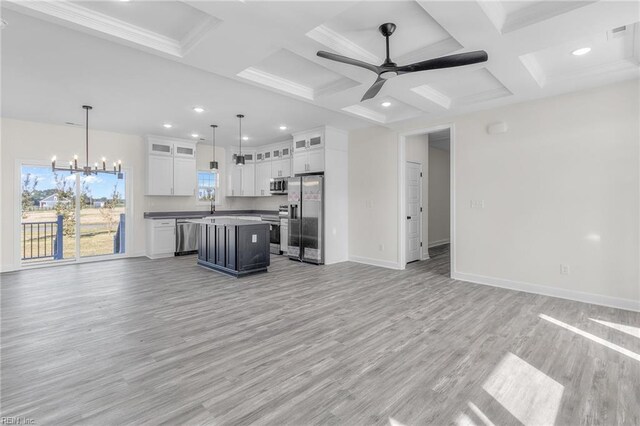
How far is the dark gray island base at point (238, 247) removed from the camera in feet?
17.2

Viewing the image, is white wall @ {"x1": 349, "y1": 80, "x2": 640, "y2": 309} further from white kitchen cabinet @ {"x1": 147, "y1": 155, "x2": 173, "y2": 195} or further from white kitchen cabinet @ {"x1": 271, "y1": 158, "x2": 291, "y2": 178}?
white kitchen cabinet @ {"x1": 147, "y1": 155, "x2": 173, "y2": 195}

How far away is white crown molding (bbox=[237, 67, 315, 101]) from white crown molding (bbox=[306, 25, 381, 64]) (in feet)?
3.66

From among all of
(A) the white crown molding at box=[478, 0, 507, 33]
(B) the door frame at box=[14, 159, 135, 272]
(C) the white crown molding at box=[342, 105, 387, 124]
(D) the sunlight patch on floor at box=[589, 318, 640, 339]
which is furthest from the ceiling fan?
(B) the door frame at box=[14, 159, 135, 272]

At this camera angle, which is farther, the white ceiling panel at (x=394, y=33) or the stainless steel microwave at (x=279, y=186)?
the stainless steel microwave at (x=279, y=186)

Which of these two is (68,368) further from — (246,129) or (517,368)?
(246,129)

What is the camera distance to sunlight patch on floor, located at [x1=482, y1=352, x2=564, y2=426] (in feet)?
6.12

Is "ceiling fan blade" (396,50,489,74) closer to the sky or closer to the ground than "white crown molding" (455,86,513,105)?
closer to the ground

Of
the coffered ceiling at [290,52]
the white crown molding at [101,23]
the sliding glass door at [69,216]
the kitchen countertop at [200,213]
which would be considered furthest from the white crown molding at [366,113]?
the sliding glass door at [69,216]

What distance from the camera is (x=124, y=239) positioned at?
279 inches

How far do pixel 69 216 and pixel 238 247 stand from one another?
416 centimetres

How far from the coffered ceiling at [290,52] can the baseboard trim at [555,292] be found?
269 centimetres

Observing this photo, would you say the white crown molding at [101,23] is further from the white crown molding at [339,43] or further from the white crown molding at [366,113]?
the white crown molding at [366,113]

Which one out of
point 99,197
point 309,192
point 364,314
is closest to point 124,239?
point 99,197

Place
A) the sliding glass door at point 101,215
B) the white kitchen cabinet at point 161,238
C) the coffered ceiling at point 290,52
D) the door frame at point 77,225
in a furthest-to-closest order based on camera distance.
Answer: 1. the white kitchen cabinet at point 161,238
2. the sliding glass door at point 101,215
3. the door frame at point 77,225
4. the coffered ceiling at point 290,52
